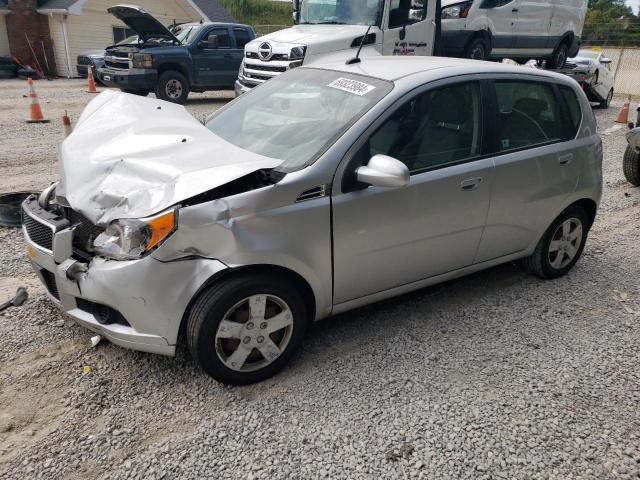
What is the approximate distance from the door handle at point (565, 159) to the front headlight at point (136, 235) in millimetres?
2915

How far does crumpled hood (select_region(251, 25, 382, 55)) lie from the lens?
8.45 m

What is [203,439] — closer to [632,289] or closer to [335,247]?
[335,247]

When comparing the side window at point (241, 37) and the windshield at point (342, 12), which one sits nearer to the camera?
the windshield at point (342, 12)

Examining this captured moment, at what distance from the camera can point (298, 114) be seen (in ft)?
11.2

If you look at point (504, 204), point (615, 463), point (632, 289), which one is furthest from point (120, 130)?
point (632, 289)

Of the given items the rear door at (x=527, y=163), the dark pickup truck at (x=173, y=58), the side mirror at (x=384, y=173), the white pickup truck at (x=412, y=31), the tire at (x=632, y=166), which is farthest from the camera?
the dark pickup truck at (x=173, y=58)

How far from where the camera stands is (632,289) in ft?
14.2

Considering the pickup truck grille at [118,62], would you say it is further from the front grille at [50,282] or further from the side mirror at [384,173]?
the side mirror at [384,173]

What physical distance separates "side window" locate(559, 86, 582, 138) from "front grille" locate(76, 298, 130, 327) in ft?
11.5

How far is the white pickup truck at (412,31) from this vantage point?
28.1 ft

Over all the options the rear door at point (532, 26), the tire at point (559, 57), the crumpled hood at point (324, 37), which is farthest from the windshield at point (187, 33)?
the tire at point (559, 57)

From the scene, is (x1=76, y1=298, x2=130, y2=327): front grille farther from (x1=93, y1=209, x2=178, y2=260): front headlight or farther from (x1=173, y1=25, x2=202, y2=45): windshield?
(x1=173, y1=25, x2=202, y2=45): windshield

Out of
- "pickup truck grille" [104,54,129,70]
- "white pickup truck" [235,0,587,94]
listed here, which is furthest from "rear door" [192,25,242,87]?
"white pickup truck" [235,0,587,94]

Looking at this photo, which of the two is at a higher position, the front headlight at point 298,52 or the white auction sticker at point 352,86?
the white auction sticker at point 352,86
